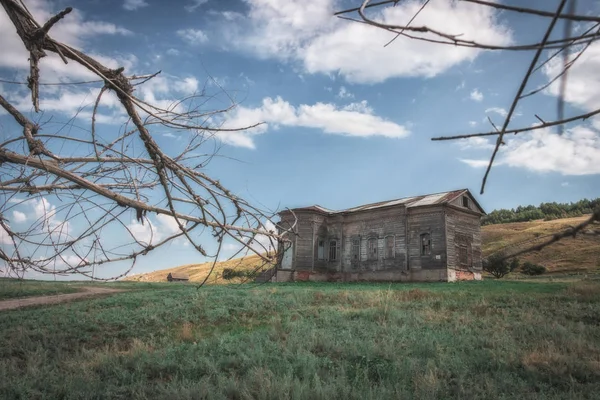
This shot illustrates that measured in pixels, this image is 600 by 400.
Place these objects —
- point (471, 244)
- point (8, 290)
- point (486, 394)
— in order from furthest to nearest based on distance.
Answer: point (471, 244), point (8, 290), point (486, 394)

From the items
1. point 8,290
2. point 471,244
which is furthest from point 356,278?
point 8,290

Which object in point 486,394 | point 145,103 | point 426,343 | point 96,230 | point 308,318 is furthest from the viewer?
point 308,318

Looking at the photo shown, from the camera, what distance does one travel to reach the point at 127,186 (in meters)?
4.37

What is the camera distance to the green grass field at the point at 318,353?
6.35 meters

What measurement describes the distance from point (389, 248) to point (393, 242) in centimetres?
57

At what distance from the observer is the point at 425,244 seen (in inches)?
1126

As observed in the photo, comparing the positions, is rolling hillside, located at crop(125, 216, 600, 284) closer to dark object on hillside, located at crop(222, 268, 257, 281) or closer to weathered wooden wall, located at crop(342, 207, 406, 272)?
weathered wooden wall, located at crop(342, 207, 406, 272)

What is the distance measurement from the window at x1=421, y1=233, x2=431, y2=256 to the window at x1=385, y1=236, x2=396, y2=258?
2.30 metres

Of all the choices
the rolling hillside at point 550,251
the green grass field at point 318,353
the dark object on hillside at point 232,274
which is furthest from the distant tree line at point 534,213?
the dark object on hillside at point 232,274

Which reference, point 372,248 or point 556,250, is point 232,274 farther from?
point 556,250

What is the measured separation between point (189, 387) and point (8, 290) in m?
24.9

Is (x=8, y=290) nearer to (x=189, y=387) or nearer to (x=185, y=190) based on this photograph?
(x=189, y=387)

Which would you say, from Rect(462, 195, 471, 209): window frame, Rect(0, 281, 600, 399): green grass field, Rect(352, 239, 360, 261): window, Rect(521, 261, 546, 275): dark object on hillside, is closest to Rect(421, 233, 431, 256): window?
Rect(462, 195, 471, 209): window frame

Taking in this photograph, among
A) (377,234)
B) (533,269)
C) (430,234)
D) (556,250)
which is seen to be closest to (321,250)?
(377,234)
